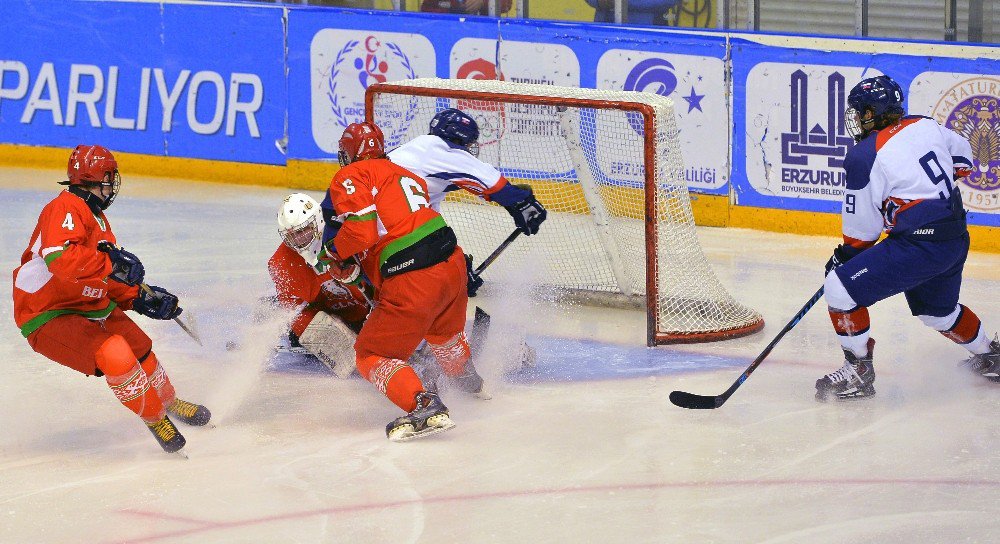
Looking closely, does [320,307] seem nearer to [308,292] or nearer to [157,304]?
[308,292]

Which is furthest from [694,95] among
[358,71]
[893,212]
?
[893,212]

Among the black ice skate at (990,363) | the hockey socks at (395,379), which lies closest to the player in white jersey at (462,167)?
the hockey socks at (395,379)

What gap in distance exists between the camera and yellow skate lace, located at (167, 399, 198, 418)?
4.75 meters

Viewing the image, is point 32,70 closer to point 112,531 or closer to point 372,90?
point 372,90

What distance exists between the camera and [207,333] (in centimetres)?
607

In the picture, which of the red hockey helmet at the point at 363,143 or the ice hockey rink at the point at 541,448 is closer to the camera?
the ice hockey rink at the point at 541,448

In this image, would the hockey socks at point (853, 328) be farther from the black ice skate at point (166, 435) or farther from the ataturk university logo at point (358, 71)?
the ataturk university logo at point (358, 71)

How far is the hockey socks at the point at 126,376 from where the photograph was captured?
429 cm

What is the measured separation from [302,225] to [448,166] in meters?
0.67

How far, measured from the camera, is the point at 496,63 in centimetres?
849

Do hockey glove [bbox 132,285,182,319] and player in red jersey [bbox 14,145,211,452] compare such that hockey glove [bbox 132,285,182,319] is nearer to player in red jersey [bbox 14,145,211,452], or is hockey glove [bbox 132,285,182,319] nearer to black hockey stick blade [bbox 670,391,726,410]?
player in red jersey [bbox 14,145,211,452]

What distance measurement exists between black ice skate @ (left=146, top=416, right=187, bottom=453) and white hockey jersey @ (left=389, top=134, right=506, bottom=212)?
1.44m

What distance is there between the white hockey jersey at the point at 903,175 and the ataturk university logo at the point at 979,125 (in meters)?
2.40

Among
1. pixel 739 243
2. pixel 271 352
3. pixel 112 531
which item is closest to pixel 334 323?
pixel 271 352
